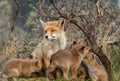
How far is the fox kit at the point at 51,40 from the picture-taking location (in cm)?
1143

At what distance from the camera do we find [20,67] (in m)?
11.7

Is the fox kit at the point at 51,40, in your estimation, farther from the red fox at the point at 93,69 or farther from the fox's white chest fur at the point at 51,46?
the red fox at the point at 93,69

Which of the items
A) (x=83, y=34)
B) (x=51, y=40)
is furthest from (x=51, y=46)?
(x=83, y=34)

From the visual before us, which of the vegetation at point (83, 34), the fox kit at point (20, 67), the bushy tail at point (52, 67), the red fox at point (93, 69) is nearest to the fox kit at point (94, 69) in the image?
the red fox at point (93, 69)

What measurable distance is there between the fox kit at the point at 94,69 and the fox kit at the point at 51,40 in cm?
64

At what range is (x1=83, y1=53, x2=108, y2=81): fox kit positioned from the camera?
39.1 feet

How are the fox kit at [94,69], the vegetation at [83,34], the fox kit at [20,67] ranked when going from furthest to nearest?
the vegetation at [83,34], the fox kit at [94,69], the fox kit at [20,67]

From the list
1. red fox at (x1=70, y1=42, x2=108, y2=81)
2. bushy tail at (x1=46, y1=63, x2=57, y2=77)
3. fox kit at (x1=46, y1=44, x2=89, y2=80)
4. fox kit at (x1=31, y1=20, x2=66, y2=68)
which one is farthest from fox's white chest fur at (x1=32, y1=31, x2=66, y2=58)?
red fox at (x1=70, y1=42, x2=108, y2=81)

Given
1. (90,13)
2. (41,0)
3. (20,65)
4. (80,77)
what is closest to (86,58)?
(80,77)

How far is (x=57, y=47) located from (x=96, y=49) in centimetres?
107

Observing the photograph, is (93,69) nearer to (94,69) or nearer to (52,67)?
(94,69)

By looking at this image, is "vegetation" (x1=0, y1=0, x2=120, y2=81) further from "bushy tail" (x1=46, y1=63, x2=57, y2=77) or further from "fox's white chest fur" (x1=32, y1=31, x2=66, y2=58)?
"bushy tail" (x1=46, y1=63, x2=57, y2=77)

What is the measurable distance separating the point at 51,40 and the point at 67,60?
586mm

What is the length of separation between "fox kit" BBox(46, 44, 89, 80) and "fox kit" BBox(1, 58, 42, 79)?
0.46 metres
